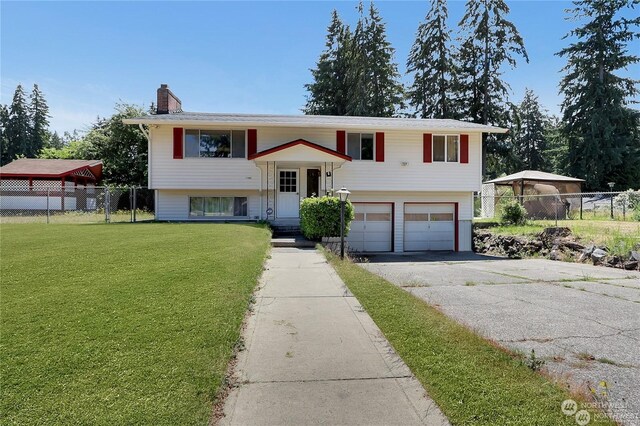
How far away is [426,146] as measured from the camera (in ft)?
51.8

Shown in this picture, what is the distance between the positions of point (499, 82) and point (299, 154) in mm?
21902

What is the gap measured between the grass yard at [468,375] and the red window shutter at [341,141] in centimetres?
1173

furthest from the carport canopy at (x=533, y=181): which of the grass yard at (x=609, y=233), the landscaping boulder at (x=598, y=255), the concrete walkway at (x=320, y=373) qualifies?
the concrete walkway at (x=320, y=373)

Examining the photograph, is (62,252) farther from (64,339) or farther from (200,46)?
(200,46)

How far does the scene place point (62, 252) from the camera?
24.2 ft

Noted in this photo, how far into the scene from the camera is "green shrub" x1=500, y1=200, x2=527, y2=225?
695 inches

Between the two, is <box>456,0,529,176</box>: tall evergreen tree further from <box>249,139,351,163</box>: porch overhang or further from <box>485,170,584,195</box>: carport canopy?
<box>249,139,351,163</box>: porch overhang

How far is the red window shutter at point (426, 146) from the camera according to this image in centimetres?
1577

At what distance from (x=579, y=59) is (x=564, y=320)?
3414 cm

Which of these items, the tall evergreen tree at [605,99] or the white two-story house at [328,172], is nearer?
the white two-story house at [328,172]

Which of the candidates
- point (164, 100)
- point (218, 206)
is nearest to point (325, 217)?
point (218, 206)

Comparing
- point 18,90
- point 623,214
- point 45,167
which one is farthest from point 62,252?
point 18,90

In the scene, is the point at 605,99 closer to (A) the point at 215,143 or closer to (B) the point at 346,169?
(B) the point at 346,169

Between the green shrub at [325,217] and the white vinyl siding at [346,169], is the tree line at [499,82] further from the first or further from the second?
the green shrub at [325,217]
